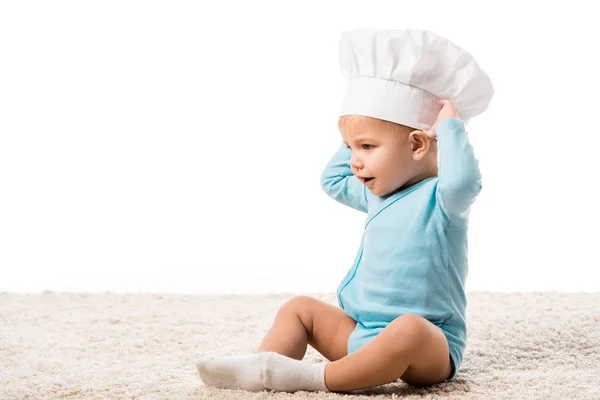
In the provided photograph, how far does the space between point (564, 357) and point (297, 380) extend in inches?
27.9

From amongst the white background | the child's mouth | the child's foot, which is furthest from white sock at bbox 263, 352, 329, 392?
the white background

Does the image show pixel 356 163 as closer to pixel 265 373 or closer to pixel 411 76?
pixel 411 76

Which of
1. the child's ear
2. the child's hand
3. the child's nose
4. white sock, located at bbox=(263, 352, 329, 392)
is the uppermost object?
the child's hand

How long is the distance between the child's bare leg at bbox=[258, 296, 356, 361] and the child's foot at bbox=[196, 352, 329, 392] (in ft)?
0.47

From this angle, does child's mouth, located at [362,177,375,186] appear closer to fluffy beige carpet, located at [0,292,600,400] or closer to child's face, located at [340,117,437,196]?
child's face, located at [340,117,437,196]

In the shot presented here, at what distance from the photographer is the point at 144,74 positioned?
359cm

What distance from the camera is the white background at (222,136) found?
11.5 feet

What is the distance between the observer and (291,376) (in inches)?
59.5

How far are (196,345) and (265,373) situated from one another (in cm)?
64

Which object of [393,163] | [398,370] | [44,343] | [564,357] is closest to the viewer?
[398,370]

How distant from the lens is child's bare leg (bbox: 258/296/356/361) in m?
1.69

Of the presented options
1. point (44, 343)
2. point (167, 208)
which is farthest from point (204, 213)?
point (44, 343)

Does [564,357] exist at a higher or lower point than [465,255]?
lower

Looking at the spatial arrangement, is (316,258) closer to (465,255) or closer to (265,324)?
(265,324)
